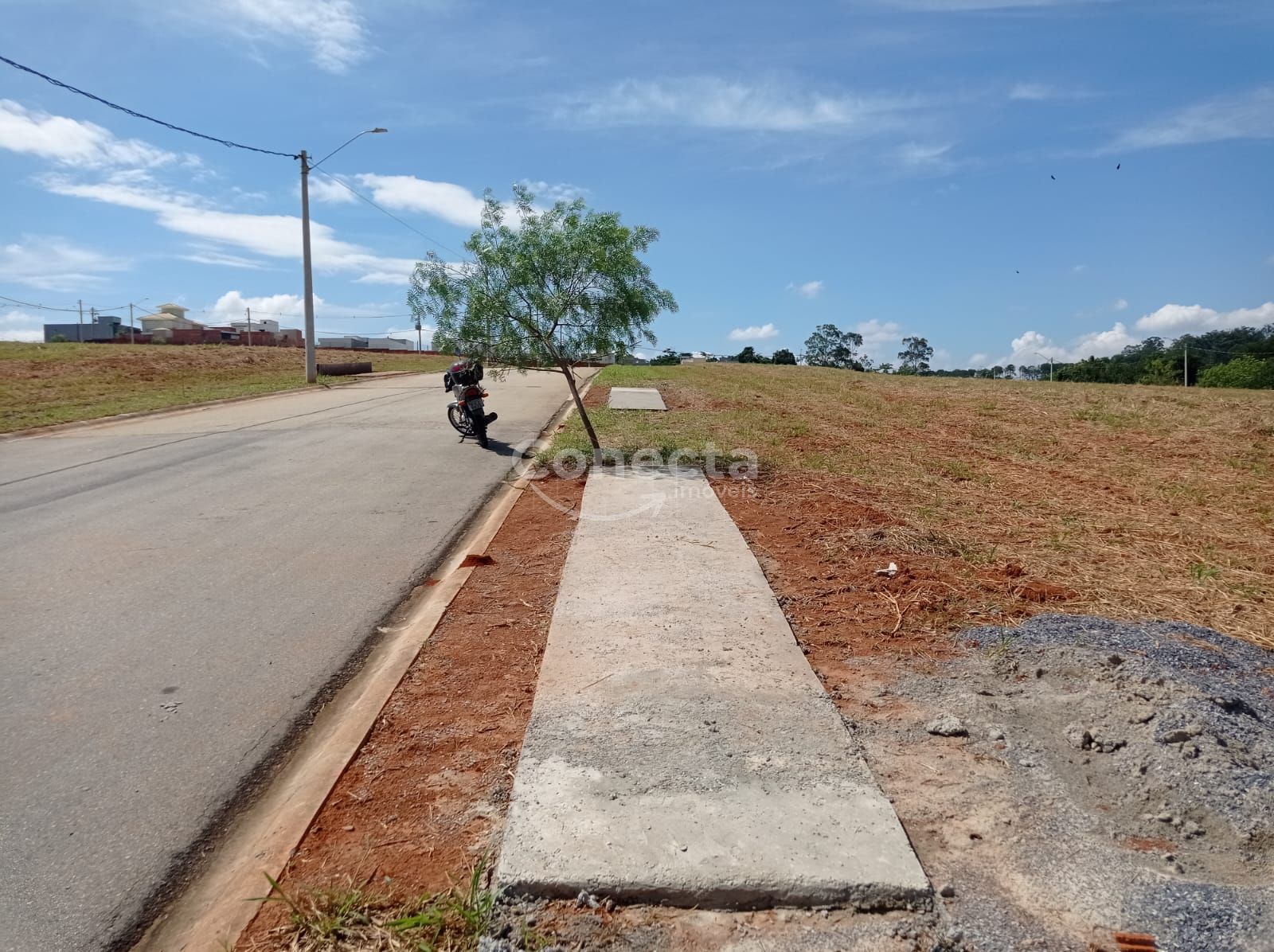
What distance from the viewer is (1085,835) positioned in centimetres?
298

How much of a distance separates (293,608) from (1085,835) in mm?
4771

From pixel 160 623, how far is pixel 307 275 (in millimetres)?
26780

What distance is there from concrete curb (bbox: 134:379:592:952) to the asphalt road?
16cm

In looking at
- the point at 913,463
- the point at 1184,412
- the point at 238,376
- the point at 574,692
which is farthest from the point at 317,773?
the point at 238,376

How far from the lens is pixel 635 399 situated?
23.4m

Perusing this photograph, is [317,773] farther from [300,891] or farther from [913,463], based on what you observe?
[913,463]

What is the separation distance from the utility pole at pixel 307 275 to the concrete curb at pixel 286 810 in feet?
86.6

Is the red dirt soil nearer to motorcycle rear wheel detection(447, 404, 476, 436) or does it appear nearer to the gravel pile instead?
the gravel pile

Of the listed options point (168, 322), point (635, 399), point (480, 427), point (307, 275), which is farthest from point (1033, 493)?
point (168, 322)

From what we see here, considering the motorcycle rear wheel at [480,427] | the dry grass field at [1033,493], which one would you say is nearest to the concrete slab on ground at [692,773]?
the dry grass field at [1033,493]

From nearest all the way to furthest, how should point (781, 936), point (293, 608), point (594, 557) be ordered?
point (781, 936) < point (293, 608) < point (594, 557)

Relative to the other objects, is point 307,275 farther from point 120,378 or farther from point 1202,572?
point 1202,572

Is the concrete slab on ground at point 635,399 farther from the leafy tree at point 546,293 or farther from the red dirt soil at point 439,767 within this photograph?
the red dirt soil at point 439,767

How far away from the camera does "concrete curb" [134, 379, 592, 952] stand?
2775 mm
